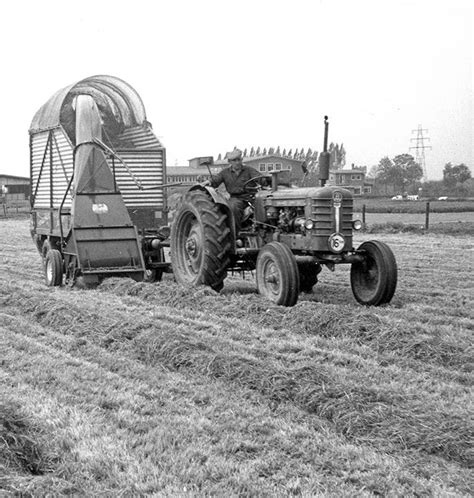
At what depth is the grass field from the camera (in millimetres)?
3873

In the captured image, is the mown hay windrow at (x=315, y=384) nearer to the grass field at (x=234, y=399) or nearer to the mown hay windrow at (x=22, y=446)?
the grass field at (x=234, y=399)

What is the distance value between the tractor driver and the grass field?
60.5 inches

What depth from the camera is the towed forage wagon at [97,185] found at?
11.2m

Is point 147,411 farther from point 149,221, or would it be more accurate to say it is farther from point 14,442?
point 149,221

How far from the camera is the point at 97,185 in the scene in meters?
11.8

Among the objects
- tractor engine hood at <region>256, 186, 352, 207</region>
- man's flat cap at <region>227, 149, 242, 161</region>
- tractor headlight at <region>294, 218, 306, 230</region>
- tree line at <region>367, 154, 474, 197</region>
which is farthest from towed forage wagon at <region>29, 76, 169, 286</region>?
tree line at <region>367, 154, 474, 197</region>

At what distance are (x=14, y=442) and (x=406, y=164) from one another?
94726 mm

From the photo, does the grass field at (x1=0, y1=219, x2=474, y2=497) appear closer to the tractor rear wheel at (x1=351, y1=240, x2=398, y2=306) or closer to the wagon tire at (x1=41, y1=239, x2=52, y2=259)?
the tractor rear wheel at (x1=351, y1=240, x2=398, y2=306)

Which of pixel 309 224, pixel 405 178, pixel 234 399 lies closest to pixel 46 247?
pixel 309 224

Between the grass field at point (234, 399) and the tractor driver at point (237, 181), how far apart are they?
1.54m

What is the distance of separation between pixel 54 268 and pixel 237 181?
332 centimetres

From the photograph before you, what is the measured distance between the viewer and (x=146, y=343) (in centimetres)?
671

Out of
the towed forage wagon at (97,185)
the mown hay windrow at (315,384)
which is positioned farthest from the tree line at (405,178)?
the mown hay windrow at (315,384)

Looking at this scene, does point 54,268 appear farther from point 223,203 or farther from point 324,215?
point 324,215
